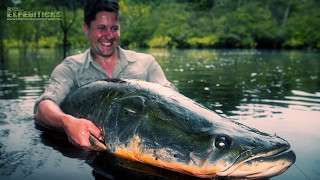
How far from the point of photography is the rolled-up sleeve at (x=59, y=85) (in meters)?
3.99

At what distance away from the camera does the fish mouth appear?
214 cm

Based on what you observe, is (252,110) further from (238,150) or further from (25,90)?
(25,90)

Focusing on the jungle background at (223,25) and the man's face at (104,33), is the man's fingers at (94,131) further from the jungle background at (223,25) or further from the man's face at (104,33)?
the jungle background at (223,25)

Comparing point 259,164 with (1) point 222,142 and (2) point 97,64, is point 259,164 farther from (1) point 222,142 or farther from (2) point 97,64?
(2) point 97,64

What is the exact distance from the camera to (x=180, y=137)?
244 cm

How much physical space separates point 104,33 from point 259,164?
3.04 m

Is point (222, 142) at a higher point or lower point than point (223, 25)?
lower

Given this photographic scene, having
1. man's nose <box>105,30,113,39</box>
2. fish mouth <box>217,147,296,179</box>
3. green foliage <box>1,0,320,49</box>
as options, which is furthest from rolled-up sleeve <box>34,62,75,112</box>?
green foliage <box>1,0,320,49</box>

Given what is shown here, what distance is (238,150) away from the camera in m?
2.18

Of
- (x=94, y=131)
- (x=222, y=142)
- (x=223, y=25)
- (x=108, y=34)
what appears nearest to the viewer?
(x=222, y=142)

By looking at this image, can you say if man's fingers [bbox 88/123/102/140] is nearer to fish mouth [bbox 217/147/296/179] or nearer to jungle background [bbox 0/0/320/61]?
fish mouth [bbox 217/147/296/179]

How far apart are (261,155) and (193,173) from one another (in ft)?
1.87

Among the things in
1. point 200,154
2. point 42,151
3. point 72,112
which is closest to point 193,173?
point 200,154

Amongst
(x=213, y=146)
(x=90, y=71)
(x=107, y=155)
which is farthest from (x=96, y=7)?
(x=213, y=146)
